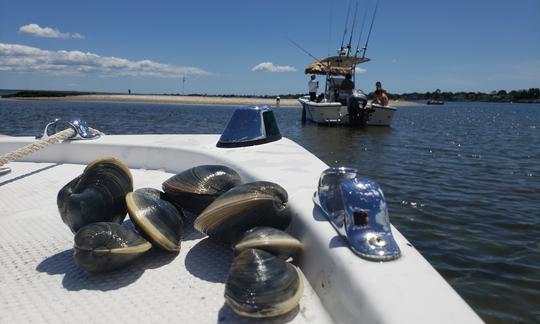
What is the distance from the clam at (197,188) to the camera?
8.53ft

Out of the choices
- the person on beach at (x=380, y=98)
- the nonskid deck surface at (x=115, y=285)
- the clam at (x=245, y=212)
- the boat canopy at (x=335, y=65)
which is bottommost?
the nonskid deck surface at (x=115, y=285)

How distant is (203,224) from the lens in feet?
7.50

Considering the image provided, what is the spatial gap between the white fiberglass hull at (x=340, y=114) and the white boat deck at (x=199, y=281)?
1802cm

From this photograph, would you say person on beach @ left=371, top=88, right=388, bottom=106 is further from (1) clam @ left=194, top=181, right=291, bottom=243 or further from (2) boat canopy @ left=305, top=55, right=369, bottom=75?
(1) clam @ left=194, top=181, right=291, bottom=243

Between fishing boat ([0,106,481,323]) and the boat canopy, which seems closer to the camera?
fishing boat ([0,106,481,323])

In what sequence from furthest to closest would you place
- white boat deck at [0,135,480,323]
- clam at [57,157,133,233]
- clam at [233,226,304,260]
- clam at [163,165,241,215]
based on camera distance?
clam at [163,165,241,215], clam at [57,157,133,233], clam at [233,226,304,260], white boat deck at [0,135,480,323]

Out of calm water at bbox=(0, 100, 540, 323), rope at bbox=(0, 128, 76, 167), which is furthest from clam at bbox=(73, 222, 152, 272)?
calm water at bbox=(0, 100, 540, 323)

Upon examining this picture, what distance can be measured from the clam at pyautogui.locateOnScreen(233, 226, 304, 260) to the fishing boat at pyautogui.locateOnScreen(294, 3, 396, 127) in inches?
749

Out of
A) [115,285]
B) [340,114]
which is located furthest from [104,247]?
[340,114]

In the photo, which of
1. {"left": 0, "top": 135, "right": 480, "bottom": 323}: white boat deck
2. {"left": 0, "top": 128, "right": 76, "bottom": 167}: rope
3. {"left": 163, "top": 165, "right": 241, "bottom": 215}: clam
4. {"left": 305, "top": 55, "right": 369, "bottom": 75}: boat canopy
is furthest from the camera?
A: {"left": 305, "top": 55, "right": 369, "bottom": 75}: boat canopy

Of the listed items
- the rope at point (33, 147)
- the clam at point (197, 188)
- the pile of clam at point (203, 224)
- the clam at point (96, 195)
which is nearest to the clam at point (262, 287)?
the pile of clam at point (203, 224)

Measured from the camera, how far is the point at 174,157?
4.56 metres

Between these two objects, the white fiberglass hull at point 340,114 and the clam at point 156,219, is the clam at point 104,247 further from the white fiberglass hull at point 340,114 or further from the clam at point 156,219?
the white fiberglass hull at point 340,114

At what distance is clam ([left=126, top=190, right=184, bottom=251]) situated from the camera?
2.18 m
